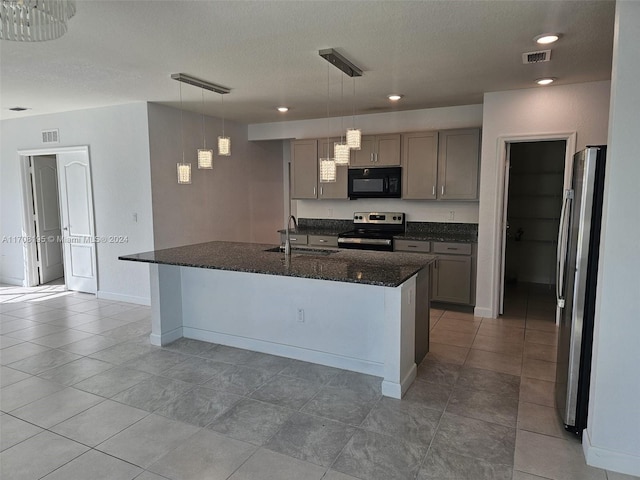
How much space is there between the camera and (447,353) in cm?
380

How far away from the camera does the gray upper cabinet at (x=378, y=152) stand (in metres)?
5.53

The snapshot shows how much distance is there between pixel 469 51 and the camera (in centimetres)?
319

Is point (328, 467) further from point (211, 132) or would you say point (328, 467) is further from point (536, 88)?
point (211, 132)

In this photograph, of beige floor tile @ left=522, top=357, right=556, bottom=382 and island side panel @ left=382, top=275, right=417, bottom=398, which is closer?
island side panel @ left=382, top=275, right=417, bottom=398

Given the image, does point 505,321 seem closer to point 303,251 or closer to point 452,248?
point 452,248

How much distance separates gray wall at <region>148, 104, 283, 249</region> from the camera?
520 cm

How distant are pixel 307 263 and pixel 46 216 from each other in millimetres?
5392

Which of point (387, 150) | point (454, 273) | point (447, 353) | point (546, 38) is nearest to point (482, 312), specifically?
point (454, 273)

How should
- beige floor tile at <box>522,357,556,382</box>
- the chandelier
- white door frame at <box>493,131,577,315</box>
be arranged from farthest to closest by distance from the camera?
white door frame at <box>493,131,577,315</box> → beige floor tile at <box>522,357,556,382</box> → the chandelier

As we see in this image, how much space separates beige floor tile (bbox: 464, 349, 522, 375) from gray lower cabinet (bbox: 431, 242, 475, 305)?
124 cm

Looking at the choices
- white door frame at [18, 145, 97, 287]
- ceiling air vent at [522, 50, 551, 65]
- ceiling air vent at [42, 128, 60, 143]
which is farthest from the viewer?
white door frame at [18, 145, 97, 287]

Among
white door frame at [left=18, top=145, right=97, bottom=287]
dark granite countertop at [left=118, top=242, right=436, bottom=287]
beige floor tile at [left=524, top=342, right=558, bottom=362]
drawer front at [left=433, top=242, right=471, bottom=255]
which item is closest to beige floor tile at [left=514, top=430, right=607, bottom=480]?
dark granite countertop at [left=118, top=242, right=436, bottom=287]

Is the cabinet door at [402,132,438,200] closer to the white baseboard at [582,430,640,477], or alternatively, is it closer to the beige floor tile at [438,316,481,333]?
the beige floor tile at [438,316,481,333]

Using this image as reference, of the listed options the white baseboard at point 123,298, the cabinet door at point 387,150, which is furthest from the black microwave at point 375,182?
the white baseboard at point 123,298
